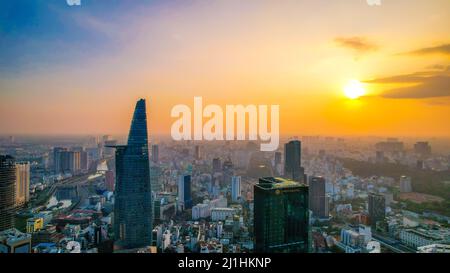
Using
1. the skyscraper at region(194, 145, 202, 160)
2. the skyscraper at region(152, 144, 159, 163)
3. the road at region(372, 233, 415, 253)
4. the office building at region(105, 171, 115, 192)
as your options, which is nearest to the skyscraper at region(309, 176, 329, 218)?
the road at region(372, 233, 415, 253)

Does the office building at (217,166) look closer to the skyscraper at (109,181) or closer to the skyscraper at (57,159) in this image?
the skyscraper at (109,181)

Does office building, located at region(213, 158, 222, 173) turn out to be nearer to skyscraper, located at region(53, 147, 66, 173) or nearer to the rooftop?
the rooftop

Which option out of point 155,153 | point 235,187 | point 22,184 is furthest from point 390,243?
point 22,184

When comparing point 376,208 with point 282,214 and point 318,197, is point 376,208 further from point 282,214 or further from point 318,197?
point 282,214

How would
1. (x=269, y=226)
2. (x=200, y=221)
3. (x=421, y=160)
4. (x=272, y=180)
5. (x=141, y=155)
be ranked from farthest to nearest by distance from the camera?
(x=200, y=221) < (x=141, y=155) < (x=421, y=160) < (x=272, y=180) < (x=269, y=226)

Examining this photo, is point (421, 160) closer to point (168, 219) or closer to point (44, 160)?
point (168, 219)

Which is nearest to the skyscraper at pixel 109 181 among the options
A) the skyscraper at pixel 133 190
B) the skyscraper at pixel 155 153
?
the skyscraper at pixel 133 190

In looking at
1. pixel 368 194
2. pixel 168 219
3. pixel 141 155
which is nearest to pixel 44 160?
pixel 141 155

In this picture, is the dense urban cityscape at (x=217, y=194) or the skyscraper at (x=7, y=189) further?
the skyscraper at (x=7, y=189)
